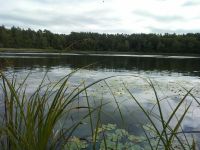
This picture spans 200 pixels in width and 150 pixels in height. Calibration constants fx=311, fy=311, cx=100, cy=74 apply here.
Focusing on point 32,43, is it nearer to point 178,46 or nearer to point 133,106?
point 178,46

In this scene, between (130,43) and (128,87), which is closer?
(128,87)

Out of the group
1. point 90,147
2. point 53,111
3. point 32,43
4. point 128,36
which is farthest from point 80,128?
point 128,36

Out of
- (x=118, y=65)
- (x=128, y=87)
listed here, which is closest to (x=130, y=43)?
(x=118, y=65)

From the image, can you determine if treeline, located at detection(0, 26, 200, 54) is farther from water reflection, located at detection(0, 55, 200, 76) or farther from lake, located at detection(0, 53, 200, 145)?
lake, located at detection(0, 53, 200, 145)

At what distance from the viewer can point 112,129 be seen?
375 inches

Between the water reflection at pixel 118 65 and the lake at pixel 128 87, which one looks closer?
the lake at pixel 128 87

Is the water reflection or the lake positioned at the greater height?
the lake

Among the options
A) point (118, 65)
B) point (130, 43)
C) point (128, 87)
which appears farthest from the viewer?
point (130, 43)

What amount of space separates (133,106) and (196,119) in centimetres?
305

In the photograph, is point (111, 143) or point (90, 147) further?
point (90, 147)

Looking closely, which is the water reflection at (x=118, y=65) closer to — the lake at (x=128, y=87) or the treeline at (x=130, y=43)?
the lake at (x=128, y=87)

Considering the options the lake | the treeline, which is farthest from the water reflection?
the treeline

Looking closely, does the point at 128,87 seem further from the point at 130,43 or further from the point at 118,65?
the point at 130,43

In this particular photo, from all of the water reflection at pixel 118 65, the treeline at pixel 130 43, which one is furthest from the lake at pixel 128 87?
the treeline at pixel 130 43
